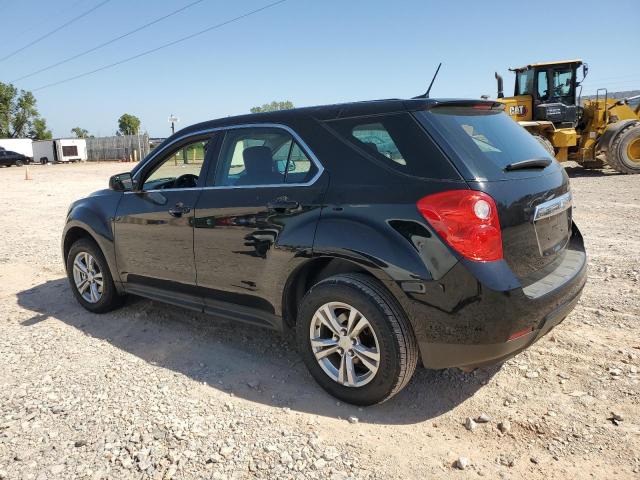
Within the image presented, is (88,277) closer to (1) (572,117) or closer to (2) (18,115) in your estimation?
(1) (572,117)

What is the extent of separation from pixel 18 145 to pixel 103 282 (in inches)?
2227

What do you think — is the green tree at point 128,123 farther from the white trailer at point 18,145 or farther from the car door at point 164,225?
the car door at point 164,225

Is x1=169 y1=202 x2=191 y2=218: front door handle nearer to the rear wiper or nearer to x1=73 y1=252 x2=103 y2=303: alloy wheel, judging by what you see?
x1=73 y1=252 x2=103 y2=303: alloy wheel

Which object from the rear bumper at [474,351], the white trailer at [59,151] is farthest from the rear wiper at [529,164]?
the white trailer at [59,151]

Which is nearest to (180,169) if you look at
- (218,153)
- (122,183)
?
(122,183)

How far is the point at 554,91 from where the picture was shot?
14.8 meters

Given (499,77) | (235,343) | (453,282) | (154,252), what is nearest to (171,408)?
(235,343)

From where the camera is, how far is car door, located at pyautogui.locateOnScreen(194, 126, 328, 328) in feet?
10.5

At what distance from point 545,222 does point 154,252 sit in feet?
9.71

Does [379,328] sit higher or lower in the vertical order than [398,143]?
lower

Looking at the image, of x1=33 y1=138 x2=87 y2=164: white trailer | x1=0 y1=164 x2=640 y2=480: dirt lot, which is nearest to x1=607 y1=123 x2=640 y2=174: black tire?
x1=0 y1=164 x2=640 y2=480: dirt lot

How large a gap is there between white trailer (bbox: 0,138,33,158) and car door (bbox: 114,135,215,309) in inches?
2164

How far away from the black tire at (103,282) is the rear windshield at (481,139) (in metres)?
3.33

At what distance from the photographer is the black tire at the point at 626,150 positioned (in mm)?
13938
